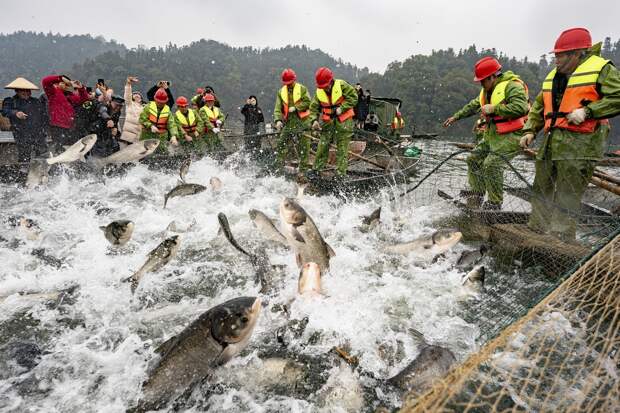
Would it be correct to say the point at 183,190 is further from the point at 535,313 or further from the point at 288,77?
the point at 535,313

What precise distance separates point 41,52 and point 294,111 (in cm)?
18088

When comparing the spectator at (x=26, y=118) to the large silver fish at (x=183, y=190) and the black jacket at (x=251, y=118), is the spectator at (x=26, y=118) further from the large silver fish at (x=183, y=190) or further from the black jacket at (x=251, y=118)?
the black jacket at (x=251, y=118)

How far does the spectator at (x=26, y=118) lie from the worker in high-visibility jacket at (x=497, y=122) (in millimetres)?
10295

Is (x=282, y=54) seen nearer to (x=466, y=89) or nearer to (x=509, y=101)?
(x=466, y=89)

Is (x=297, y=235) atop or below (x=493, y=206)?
below

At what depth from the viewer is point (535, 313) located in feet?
7.34

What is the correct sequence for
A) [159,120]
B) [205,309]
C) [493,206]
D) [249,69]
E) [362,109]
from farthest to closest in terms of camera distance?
[249,69] < [362,109] < [159,120] < [493,206] < [205,309]

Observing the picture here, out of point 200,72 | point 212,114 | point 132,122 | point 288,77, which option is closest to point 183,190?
point 288,77

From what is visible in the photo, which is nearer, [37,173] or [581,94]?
[581,94]

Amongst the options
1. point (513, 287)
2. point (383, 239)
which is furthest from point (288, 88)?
point (513, 287)

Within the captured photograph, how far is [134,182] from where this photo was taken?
9.34 metres

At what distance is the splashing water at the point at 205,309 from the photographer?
2939mm

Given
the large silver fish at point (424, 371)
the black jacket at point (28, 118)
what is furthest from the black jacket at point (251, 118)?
the large silver fish at point (424, 371)

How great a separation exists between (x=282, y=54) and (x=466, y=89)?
4050 inches
